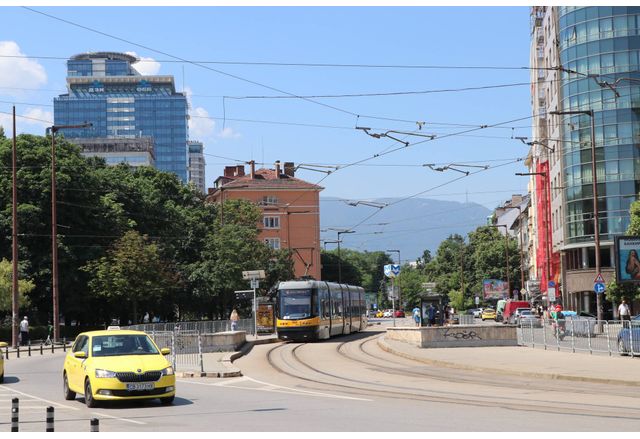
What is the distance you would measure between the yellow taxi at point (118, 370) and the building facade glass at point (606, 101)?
52023 millimetres

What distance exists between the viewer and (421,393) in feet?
67.3

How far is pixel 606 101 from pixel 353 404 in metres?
54.9

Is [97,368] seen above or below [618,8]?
below

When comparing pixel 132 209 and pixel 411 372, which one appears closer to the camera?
pixel 411 372

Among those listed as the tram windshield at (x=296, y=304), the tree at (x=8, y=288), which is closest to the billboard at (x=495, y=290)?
the tree at (x=8, y=288)

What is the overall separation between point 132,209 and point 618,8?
36097mm

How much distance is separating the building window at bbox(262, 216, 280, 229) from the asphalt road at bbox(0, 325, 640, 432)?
89.9 m

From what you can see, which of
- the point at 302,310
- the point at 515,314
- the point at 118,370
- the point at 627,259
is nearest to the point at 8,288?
the point at 302,310

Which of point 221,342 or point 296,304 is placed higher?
point 296,304

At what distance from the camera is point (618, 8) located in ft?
221

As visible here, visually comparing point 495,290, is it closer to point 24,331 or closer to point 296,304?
point 296,304

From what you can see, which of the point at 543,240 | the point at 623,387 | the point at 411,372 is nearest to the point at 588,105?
the point at 543,240

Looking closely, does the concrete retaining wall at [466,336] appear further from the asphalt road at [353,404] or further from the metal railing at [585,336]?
the asphalt road at [353,404]

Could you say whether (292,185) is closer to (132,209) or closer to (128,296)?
(132,209)
